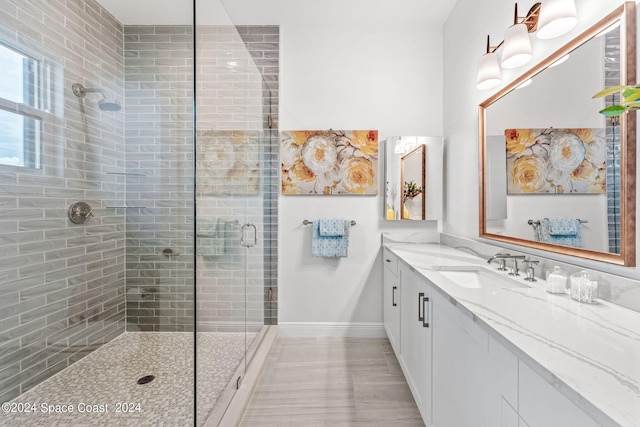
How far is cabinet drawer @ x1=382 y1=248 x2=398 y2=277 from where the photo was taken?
2131mm

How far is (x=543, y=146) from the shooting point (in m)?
1.41

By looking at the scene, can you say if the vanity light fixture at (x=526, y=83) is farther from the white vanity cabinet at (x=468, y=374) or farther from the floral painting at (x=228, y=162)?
the floral painting at (x=228, y=162)

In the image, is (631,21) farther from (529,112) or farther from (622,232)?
(622,232)

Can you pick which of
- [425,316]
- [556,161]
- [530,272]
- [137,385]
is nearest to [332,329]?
[425,316]

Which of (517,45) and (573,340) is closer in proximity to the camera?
(573,340)

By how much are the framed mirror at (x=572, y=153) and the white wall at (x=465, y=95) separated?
247 millimetres

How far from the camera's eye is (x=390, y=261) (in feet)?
7.57

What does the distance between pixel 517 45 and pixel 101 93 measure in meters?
2.00

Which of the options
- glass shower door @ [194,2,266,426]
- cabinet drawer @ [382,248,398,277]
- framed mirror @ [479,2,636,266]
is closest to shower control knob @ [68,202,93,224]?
glass shower door @ [194,2,266,426]

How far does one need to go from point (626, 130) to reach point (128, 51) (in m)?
2.21

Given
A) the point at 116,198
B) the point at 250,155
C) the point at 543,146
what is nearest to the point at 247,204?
the point at 250,155

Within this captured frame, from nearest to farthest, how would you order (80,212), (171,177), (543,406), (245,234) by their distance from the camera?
(543,406) < (80,212) < (171,177) < (245,234)

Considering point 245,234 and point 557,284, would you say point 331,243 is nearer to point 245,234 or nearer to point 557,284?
point 245,234

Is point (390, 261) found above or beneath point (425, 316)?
above
